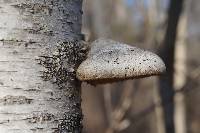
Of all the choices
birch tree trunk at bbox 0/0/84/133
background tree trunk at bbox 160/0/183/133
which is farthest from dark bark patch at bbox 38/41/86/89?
background tree trunk at bbox 160/0/183/133

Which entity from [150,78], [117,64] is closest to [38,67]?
[117,64]

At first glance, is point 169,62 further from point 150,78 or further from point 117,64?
point 150,78

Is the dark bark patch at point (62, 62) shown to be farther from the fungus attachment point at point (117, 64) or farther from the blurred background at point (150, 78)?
the blurred background at point (150, 78)

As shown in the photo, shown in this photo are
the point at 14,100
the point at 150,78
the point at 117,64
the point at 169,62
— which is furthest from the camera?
the point at 150,78

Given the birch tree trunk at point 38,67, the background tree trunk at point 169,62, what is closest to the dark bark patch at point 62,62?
the birch tree trunk at point 38,67

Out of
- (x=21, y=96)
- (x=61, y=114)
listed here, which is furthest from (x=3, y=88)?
(x=61, y=114)

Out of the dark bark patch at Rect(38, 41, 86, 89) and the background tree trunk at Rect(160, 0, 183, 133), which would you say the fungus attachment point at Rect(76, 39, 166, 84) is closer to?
the dark bark patch at Rect(38, 41, 86, 89)
